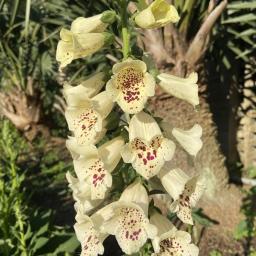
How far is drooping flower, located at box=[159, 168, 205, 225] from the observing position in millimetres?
1743

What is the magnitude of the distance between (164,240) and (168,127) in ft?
1.30

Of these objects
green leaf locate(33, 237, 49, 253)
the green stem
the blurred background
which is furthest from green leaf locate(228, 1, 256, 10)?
the green stem

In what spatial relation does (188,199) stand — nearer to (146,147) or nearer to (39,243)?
(146,147)

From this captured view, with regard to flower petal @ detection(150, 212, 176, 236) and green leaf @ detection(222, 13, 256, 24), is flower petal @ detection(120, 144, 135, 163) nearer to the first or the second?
flower petal @ detection(150, 212, 176, 236)

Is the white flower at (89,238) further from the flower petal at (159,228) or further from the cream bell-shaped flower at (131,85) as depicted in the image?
the cream bell-shaped flower at (131,85)

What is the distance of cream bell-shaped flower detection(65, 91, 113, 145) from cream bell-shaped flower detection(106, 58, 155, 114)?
7cm

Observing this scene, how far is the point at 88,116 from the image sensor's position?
5.68 ft

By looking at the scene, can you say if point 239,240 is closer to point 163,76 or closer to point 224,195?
point 224,195

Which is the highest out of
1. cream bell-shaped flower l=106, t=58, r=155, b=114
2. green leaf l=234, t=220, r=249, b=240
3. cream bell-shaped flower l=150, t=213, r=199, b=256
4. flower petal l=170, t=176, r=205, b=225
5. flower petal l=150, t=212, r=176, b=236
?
cream bell-shaped flower l=106, t=58, r=155, b=114

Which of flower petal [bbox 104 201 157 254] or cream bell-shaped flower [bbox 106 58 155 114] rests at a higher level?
cream bell-shaped flower [bbox 106 58 155 114]

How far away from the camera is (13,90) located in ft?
26.7

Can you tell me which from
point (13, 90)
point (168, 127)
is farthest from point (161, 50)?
point (13, 90)

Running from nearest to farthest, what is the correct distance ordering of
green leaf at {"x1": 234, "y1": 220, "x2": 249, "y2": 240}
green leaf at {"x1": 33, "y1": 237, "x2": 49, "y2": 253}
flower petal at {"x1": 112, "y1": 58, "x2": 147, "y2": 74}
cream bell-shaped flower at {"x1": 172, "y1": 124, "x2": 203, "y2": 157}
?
flower petal at {"x1": 112, "y1": 58, "x2": 147, "y2": 74} < cream bell-shaped flower at {"x1": 172, "y1": 124, "x2": 203, "y2": 157} < green leaf at {"x1": 33, "y1": 237, "x2": 49, "y2": 253} < green leaf at {"x1": 234, "y1": 220, "x2": 249, "y2": 240}

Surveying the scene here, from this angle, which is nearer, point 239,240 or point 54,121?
point 239,240
